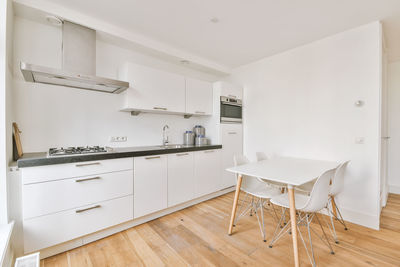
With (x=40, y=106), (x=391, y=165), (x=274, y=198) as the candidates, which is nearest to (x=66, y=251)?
(x=40, y=106)

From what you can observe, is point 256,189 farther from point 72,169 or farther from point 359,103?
point 72,169

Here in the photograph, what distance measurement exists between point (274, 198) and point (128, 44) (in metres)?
2.76

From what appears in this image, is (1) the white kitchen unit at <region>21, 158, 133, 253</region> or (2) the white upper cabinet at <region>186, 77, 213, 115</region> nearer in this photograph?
(1) the white kitchen unit at <region>21, 158, 133, 253</region>

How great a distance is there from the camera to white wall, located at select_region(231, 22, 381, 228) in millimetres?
2191

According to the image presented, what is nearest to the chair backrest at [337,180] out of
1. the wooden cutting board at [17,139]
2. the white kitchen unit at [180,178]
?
the white kitchen unit at [180,178]

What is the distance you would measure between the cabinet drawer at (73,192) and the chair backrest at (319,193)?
1.90 meters

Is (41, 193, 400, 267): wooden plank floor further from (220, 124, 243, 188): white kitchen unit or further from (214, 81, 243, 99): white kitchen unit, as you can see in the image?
(214, 81, 243, 99): white kitchen unit

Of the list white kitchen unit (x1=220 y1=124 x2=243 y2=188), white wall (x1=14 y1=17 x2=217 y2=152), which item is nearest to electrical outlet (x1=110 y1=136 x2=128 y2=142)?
white wall (x1=14 y1=17 x2=217 y2=152)

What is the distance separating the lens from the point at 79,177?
1.78 metres

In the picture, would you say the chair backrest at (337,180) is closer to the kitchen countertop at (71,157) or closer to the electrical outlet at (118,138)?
the kitchen countertop at (71,157)

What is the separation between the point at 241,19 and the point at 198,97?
1362mm

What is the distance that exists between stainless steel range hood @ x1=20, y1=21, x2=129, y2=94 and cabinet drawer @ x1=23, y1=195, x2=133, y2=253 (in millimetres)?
1362

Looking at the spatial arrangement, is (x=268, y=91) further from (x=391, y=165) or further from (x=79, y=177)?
(x=79, y=177)

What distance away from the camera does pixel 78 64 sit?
209cm
